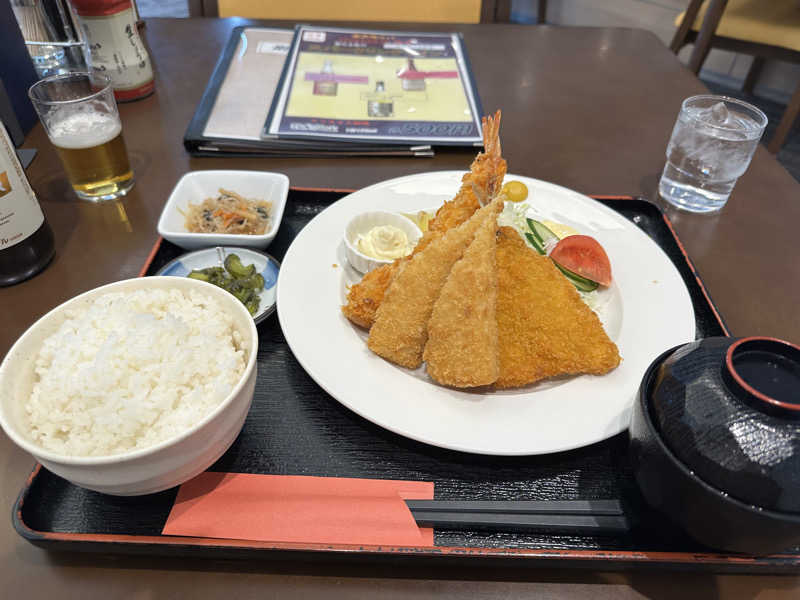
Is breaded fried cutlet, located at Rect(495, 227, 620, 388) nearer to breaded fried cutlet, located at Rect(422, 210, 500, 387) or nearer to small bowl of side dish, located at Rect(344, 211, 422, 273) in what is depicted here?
breaded fried cutlet, located at Rect(422, 210, 500, 387)

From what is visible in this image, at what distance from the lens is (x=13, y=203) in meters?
1.30

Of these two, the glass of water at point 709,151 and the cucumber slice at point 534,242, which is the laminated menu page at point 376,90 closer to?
the cucumber slice at point 534,242

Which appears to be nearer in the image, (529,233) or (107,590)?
(107,590)

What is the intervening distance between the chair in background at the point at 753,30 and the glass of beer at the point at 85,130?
4110mm

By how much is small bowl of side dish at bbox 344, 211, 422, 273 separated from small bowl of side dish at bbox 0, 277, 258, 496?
0.51 meters

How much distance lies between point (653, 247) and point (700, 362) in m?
0.77

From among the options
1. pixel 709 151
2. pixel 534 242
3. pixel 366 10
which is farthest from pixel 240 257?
pixel 366 10

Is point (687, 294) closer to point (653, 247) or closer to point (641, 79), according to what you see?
point (653, 247)

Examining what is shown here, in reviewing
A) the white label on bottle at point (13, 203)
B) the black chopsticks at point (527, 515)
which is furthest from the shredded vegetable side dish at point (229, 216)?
the black chopsticks at point (527, 515)

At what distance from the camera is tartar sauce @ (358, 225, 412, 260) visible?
5.04 ft

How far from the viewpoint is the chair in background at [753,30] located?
3.83 meters

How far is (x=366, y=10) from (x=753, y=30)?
301 cm

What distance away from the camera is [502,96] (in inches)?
93.7

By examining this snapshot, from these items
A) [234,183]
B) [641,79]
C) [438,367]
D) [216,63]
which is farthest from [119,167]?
[641,79]
